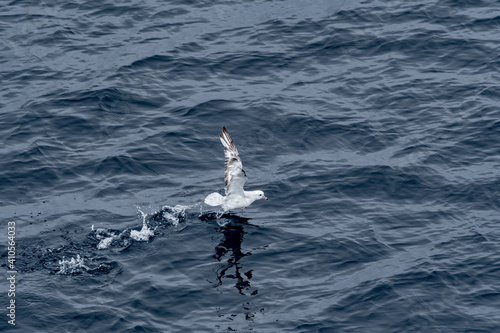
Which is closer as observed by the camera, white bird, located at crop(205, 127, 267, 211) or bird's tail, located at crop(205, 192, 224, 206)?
white bird, located at crop(205, 127, 267, 211)

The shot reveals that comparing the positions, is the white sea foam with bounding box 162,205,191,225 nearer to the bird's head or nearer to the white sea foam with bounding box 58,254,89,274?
the bird's head

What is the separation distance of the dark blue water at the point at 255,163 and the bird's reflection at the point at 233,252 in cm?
6

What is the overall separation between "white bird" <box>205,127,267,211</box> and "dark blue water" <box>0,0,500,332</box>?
600 mm

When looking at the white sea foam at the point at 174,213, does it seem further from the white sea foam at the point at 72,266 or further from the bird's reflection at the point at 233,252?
the white sea foam at the point at 72,266

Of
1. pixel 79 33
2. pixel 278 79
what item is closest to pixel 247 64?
pixel 278 79

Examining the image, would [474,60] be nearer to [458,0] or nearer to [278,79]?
[458,0]

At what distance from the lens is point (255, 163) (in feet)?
86.3

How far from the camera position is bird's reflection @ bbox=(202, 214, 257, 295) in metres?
20.9

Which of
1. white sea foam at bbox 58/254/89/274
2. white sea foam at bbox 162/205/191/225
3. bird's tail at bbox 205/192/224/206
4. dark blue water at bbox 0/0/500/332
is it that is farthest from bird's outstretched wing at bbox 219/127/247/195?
white sea foam at bbox 58/254/89/274

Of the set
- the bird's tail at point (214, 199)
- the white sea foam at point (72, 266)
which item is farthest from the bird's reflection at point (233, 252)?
the white sea foam at point (72, 266)

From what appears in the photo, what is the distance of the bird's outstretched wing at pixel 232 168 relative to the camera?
2266cm

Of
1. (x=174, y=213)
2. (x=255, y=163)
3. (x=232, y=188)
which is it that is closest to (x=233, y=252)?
(x=232, y=188)

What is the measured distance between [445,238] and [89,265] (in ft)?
31.1

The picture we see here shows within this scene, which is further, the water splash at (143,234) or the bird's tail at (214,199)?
the bird's tail at (214,199)
